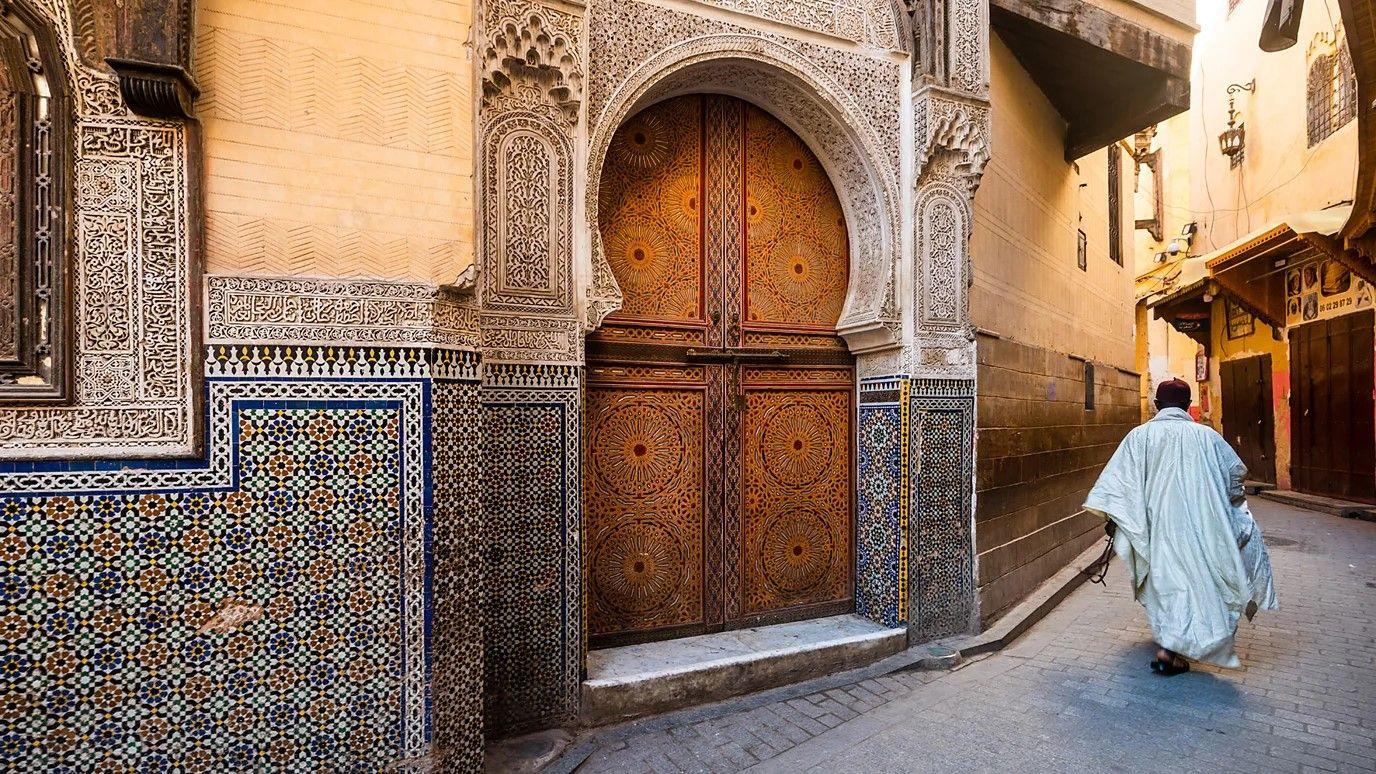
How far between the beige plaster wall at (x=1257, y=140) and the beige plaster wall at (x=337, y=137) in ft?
38.9

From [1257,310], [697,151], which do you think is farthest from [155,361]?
[1257,310]

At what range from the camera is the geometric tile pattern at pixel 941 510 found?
14.4ft

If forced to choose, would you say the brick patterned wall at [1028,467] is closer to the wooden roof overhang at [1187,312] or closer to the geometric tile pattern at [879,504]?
the geometric tile pattern at [879,504]

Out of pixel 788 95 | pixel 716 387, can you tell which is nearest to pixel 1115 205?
pixel 788 95

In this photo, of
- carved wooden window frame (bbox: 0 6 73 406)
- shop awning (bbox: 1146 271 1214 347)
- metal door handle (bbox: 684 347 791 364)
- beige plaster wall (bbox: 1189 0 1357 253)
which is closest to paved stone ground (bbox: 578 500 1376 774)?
metal door handle (bbox: 684 347 791 364)

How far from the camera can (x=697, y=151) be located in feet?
14.0

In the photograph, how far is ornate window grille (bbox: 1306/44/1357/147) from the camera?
34.0 feet

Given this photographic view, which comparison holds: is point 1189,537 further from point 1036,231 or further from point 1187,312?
point 1187,312

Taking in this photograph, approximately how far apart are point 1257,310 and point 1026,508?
33.6 feet

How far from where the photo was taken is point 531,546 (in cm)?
328

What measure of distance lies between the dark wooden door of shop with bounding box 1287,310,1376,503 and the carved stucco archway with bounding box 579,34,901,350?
9.69m

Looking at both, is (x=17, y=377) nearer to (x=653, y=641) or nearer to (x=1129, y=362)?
(x=653, y=641)

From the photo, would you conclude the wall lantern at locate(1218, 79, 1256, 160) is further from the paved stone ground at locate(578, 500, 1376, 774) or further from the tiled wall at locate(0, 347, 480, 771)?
the tiled wall at locate(0, 347, 480, 771)

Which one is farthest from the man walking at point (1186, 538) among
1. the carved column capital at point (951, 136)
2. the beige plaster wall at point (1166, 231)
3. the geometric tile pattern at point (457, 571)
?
the beige plaster wall at point (1166, 231)
